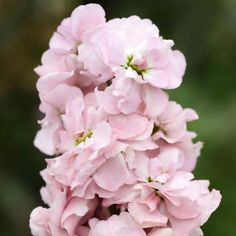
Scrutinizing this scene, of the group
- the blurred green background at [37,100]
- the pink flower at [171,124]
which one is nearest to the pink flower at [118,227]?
the pink flower at [171,124]

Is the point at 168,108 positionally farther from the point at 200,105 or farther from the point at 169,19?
the point at 169,19

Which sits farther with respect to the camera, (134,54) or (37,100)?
(37,100)

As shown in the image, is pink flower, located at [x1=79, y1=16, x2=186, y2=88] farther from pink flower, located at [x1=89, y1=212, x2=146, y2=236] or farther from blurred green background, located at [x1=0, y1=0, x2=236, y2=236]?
blurred green background, located at [x1=0, y1=0, x2=236, y2=236]

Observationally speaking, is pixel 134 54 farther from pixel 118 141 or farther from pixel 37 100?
pixel 37 100

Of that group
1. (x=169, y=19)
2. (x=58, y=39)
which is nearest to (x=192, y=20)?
(x=169, y=19)

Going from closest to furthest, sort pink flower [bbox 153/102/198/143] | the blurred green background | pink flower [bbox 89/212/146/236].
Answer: pink flower [bbox 89/212/146/236] → pink flower [bbox 153/102/198/143] → the blurred green background

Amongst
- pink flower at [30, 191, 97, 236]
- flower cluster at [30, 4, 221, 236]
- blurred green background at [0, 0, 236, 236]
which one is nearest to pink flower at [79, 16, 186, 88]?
flower cluster at [30, 4, 221, 236]

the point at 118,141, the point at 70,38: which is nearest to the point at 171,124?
the point at 118,141
